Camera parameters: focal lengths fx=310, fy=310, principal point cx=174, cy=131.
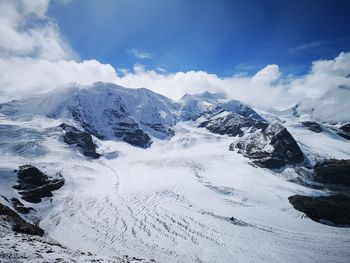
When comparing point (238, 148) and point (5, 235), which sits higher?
point (238, 148)

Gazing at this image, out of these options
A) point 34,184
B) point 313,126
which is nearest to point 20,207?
point 34,184

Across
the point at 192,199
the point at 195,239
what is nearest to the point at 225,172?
the point at 192,199

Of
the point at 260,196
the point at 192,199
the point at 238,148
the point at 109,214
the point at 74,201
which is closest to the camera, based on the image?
the point at 109,214

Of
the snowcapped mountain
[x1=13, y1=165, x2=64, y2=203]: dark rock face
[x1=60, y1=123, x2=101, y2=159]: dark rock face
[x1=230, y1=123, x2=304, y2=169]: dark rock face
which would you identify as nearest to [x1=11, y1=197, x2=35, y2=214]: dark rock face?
the snowcapped mountain

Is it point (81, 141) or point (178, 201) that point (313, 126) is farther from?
point (178, 201)

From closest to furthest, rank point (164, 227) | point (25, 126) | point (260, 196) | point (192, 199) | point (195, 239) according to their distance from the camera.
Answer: point (195, 239)
point (164, 227)
point (192, 199)
point (260, 196)
point (25, 126)

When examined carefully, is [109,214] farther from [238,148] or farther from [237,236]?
[238,148]
